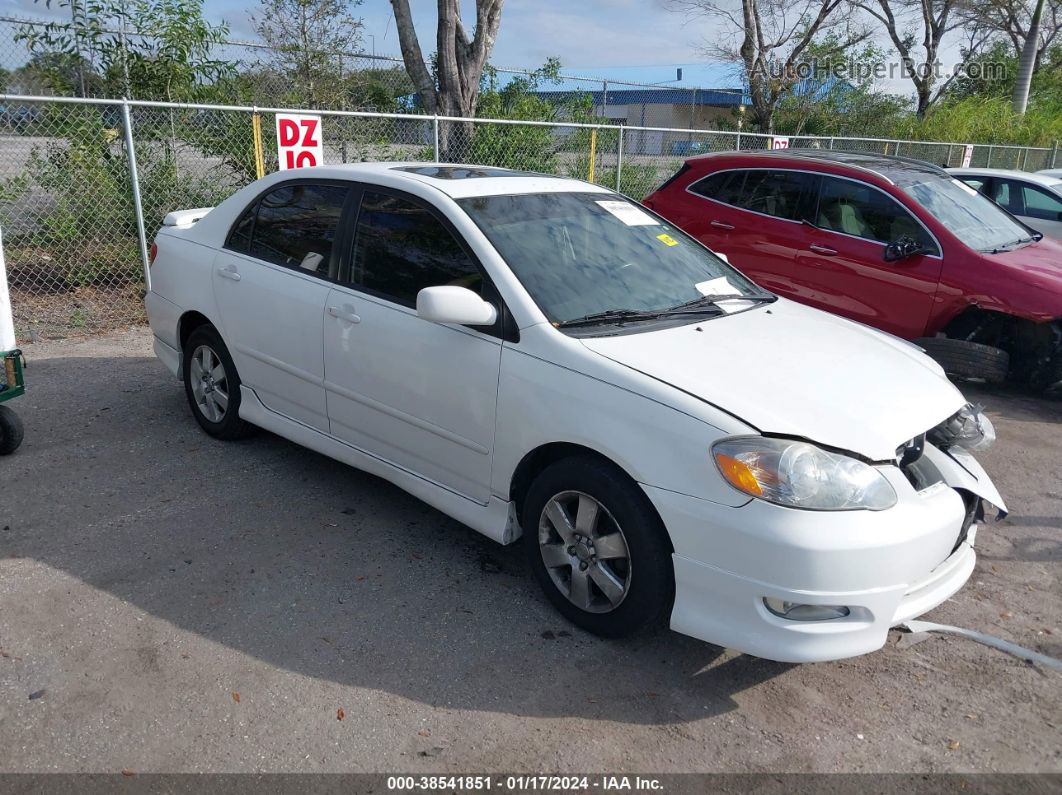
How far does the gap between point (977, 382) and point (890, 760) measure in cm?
525

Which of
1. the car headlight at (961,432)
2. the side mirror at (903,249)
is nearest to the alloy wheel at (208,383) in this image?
the car headlight at (961,432)

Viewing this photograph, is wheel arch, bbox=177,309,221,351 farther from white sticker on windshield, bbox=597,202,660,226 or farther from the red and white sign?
the red and white sign

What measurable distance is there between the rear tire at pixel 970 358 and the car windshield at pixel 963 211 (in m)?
0.98

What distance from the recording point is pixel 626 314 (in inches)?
143

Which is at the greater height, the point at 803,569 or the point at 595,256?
the point at 595,256

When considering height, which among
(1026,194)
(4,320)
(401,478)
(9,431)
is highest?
(1026,194)

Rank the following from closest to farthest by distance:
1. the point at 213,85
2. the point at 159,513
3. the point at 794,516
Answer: the point at 794,516 → the point at 159,513 → the point at 213,85

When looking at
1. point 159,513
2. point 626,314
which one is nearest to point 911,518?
point 626,314

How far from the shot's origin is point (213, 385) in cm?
512

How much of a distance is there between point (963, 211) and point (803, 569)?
18.8ft

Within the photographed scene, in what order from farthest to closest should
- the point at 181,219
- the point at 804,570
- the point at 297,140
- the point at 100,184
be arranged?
the point at 100,184, the point at 297,140, the point at 181,219, the point at 804,570

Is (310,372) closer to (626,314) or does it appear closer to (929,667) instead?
(626,314)

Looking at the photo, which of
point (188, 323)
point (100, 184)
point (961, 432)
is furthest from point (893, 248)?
point (100, 184)

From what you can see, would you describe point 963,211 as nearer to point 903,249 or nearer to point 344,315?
point 903,249
